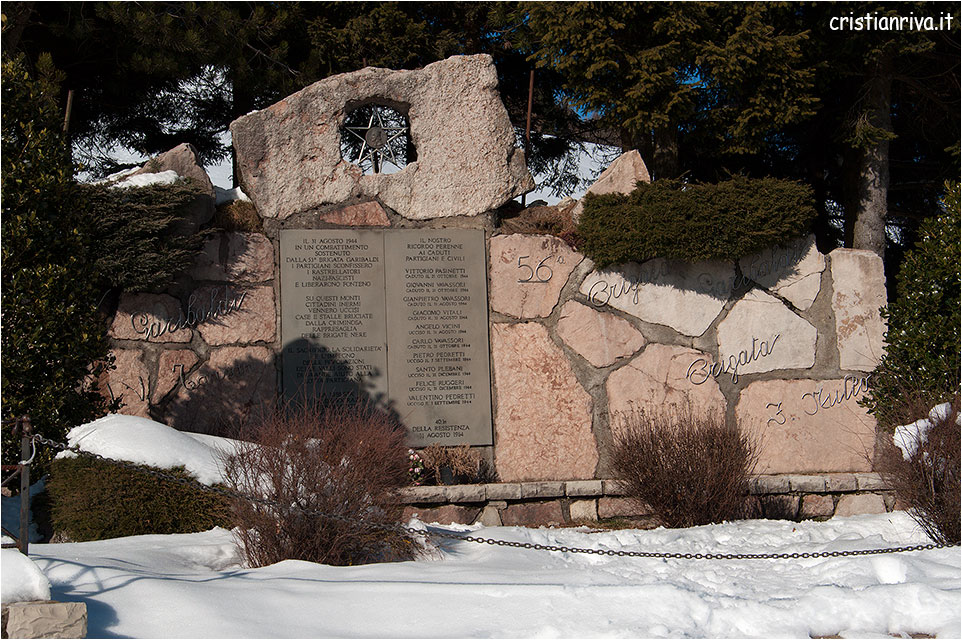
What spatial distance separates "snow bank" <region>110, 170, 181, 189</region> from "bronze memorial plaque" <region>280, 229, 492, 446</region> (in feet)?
3.01

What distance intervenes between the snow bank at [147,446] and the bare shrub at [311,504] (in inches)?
16.7

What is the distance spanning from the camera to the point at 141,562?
3.81 metres

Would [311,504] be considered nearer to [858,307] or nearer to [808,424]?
[808,424]

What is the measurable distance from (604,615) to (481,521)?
3.04 meters

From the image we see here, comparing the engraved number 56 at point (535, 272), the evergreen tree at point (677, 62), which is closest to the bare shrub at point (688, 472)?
the engraved number 56 at point (535, 272)

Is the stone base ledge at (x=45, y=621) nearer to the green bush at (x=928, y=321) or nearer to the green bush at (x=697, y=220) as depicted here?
the green bush at (x=697, y=220)

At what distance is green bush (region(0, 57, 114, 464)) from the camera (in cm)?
477

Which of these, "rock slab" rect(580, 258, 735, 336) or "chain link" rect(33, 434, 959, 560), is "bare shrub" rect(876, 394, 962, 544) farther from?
"rock slab" rect(580, 258, 735, 336)

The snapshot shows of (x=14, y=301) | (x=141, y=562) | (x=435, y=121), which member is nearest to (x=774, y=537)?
(x=141, y=562)

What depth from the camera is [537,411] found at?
271 inches

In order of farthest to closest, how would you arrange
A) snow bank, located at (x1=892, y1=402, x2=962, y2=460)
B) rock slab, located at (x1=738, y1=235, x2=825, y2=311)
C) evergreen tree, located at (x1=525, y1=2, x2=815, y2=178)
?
evergreen tree, located at (x1=525, y1=2, x2=815, y2=178), rock slab, located at (x1=738, y1=235, x2=825, y2=311), snow bank, located at (x1=892, y1=402, x2=962, y2=460)

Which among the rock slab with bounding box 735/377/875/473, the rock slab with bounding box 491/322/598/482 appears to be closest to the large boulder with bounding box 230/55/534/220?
the rock slab with bounding box 491/322/598/482

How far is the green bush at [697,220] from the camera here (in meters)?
6.68

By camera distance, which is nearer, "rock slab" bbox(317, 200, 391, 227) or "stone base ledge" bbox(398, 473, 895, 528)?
"stone base ledge" bbox(398, 473, 895, 528)
